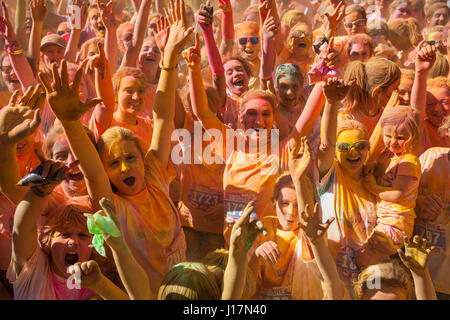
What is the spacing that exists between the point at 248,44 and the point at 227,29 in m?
0.32

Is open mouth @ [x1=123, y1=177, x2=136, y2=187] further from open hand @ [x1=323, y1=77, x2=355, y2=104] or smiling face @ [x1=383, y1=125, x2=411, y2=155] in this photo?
smiling face @ [x1=383, y1=125, x2=411, y2=155]

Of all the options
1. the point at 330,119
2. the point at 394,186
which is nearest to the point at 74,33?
the point at 330,119

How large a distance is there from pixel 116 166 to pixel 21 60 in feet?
5.00

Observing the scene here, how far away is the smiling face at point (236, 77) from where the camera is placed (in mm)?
5176

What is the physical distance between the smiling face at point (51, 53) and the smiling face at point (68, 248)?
2.21 m

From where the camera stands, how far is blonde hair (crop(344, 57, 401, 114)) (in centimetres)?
486

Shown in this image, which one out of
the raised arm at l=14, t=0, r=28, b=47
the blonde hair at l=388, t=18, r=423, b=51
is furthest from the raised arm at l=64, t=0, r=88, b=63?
the blonde hair at l=388, t=18, r=423, b=51

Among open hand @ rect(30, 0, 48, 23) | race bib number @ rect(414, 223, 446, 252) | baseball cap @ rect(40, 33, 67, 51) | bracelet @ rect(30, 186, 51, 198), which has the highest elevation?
open hand @ rect(30, 0, 48, 23)

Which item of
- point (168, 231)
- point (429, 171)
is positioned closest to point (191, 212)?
point (168, 231)

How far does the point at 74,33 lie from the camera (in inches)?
236

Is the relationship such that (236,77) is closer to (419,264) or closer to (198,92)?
(198,92)

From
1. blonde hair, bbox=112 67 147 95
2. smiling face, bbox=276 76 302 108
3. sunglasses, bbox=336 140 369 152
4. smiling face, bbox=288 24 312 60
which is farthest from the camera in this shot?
smiling face, bbox=288 24 312 60

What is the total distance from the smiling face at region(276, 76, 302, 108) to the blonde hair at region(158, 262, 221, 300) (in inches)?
76.1

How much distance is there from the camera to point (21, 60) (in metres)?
5.07
